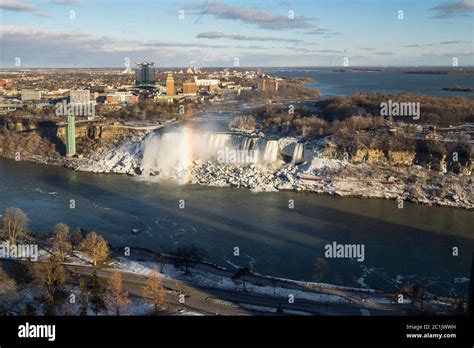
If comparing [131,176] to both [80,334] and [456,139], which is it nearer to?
[456,139]

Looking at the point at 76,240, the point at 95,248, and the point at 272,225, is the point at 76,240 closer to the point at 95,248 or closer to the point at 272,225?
the point at 95,248

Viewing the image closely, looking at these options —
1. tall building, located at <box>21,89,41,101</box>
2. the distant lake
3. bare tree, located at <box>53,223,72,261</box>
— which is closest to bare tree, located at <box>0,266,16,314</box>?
bare tree, located at <box>53,223,72,261</box>

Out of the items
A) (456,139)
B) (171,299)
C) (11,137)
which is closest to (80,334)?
(171,299)

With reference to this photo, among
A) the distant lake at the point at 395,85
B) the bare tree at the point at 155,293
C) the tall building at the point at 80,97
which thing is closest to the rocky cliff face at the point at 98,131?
the tall building at the point at 80,97

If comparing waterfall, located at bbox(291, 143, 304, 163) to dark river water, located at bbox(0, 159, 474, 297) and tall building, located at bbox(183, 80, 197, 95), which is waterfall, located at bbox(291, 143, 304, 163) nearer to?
dark river water, located at bbox(0, 159, 474, 297)

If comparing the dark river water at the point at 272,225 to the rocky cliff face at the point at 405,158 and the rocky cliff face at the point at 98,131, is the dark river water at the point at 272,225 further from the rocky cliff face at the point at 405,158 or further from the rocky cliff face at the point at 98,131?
the rocky cliff face at the point at 98,131

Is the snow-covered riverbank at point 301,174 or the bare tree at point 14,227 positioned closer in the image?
the bare tree at point 14,227

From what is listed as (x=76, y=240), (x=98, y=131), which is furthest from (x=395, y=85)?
(x=76, y=240)
